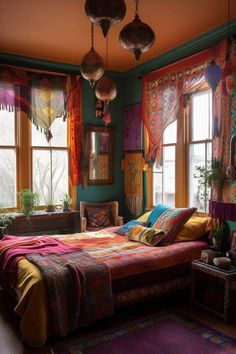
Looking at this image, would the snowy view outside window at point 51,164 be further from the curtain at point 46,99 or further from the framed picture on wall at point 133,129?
the framed picture on wall at point 133,129

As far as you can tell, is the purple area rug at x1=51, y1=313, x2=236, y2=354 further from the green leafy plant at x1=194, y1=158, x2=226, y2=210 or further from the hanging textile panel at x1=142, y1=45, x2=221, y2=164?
the hanging textile panel at x1=142, y1=45, x2=221, y2=164

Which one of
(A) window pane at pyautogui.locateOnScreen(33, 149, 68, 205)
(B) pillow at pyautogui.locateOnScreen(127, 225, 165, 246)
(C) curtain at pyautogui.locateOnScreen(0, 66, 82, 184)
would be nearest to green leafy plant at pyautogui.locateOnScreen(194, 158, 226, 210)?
(B) pillow at pyautogui.locateOnScreen(127, 225, 165, 246)

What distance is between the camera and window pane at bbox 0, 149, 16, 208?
4797mm

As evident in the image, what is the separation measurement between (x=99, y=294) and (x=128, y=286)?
0.33 metres

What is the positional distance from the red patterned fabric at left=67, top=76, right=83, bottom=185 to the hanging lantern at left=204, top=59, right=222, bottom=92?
2.17 metres

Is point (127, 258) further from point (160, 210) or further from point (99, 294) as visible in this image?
point (160, 210)

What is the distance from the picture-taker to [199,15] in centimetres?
344

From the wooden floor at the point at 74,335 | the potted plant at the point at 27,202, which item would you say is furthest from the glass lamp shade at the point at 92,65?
the potted plant at the point at 27,202

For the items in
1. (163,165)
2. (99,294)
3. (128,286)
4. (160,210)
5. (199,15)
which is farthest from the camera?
(163,165)

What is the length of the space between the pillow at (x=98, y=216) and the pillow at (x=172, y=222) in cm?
132

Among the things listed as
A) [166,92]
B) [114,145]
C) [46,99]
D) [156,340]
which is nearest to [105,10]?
[156,340]

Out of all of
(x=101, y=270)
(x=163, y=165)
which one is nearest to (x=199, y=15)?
(x=163, y=165)

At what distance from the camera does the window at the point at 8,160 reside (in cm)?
479

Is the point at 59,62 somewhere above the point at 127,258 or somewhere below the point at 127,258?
above
